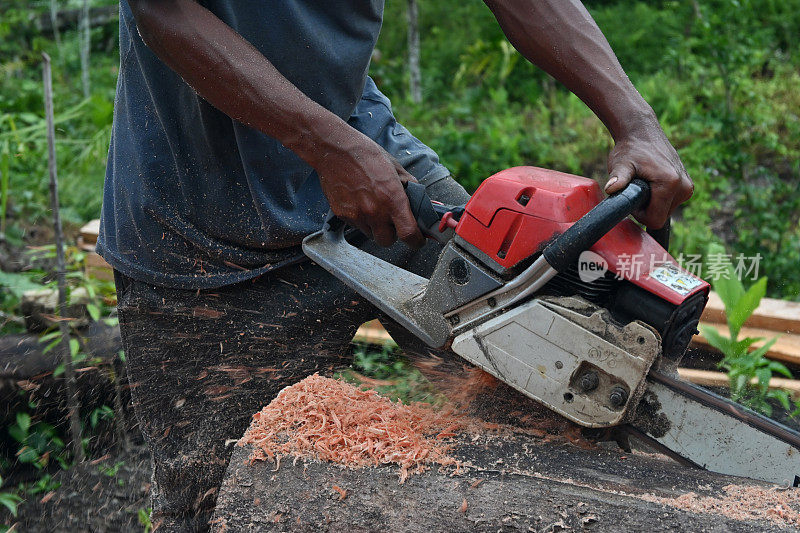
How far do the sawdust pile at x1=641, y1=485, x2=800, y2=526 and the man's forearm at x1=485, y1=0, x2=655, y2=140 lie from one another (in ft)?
3.15

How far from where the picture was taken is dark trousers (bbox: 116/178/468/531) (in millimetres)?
2375

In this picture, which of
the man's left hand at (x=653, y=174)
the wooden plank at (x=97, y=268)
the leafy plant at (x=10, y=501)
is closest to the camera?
the man's left hand at (x=653, y=174)

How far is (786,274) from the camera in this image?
4680 mm

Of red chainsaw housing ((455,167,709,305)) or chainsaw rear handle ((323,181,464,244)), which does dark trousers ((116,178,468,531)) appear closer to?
chainsaw rear handle ((323,181,464,244))

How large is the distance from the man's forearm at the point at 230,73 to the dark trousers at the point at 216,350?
565 mm

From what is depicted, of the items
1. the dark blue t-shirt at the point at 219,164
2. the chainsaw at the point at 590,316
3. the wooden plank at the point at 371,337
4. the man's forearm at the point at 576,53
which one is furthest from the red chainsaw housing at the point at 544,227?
the wooden plank at the point at 371,337

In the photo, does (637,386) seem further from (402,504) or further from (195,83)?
(195,83)

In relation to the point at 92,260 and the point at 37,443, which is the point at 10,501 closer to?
the point at 37,443

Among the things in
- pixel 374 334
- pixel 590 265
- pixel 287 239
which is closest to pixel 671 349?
pixel 590 265

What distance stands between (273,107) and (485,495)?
1.08 meters

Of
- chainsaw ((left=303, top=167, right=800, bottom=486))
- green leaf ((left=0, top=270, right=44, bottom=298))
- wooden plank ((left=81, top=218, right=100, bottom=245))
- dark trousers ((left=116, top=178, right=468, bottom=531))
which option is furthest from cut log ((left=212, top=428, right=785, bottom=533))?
wooden plank ((left=81, top=218, right=100, bottom=245))

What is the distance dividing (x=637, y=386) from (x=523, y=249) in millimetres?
421

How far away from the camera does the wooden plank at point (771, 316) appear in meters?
3.96

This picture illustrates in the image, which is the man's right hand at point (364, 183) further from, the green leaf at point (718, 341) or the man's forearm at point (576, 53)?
the green leaf at point (718, 341)
